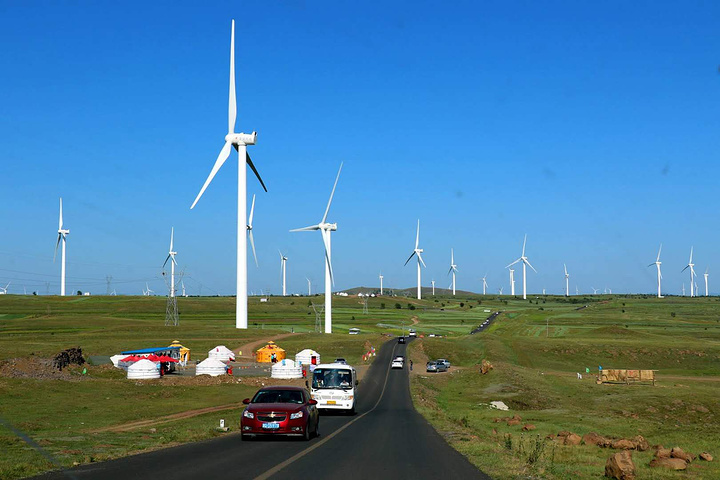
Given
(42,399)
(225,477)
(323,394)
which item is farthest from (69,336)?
(225,477)

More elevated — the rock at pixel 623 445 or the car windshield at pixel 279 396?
the car windshield at pixel 279 396

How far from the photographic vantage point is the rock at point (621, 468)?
69.6ft

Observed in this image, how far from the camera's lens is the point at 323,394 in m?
42.9

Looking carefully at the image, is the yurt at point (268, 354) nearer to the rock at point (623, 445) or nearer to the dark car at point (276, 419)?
the rock at point (623, 445)

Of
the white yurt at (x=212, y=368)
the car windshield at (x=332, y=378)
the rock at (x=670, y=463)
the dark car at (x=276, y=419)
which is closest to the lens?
the rock at (x=670, y=463)

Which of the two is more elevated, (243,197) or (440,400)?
(243,197)

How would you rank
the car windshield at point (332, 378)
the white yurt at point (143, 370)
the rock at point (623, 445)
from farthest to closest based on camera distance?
the white yurt at point (143, 370) < the car windshield at point (332, 378) < the rock at point (623, 445)

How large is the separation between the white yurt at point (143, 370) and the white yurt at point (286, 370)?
13.9 meters

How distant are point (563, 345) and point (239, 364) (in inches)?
2395

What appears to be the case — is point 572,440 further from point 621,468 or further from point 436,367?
point 436,367

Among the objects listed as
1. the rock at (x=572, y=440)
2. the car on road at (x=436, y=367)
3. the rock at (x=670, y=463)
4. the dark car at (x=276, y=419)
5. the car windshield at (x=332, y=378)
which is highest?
the dark car at (x=276, y=419)

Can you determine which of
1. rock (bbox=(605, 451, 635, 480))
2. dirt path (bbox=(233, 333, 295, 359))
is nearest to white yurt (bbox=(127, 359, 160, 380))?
dirt path (bbox=(233, 333, 295, 359))

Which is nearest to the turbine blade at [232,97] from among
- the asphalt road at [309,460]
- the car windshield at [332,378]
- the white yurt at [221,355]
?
the white yurt at [221,355]

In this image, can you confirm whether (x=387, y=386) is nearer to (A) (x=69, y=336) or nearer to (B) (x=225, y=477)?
(B) (x=225, y=477)
